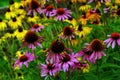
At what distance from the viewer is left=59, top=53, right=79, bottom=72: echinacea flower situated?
2.33 m

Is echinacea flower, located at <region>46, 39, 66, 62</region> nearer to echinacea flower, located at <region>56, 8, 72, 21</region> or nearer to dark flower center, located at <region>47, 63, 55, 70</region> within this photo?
dark flower center, located at <region>47, 63, 55, 70</region>

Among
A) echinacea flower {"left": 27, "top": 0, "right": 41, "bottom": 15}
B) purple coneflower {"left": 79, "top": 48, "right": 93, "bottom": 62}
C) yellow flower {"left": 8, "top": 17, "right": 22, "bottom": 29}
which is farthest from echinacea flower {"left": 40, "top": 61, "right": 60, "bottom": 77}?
yellow flower {"left": 8, "top": 17, "right": 22, "bottom": 29}

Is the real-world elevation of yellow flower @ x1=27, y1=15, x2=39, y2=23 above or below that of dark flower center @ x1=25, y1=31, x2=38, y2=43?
below

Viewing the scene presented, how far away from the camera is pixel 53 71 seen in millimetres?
2490

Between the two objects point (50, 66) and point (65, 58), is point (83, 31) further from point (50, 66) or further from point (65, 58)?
point (65, 58)

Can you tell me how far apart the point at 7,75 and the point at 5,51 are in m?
0.24

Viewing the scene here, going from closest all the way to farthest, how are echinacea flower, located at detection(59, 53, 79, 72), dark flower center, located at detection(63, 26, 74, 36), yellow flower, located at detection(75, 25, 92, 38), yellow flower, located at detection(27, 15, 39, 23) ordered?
echinacea flower, located at detection(59, 53, 79, 72)
dark flower center, located at detection(63, 26, 74, 36)
yellow flower, located at detection(75, 25, 92, 38)
yellow flower, located at detection(27, 15, 39, 23)

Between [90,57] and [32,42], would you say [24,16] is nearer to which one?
[32,42]

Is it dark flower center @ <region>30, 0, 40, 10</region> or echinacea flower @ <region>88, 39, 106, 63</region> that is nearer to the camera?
echinacea flower @ <region>88, 39, 106, 63</region>

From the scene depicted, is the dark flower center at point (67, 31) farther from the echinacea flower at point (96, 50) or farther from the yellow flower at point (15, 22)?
the yellow flower at point (15, 22)

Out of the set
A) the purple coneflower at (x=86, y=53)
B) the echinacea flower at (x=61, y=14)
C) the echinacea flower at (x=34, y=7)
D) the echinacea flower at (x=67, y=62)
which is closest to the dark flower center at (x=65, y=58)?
the echinacea flower at (x=67, y=62)

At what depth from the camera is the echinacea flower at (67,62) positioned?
7.64 ft

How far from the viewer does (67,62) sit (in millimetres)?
2357

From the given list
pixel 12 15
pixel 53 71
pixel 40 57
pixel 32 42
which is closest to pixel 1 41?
pixel 12 15
